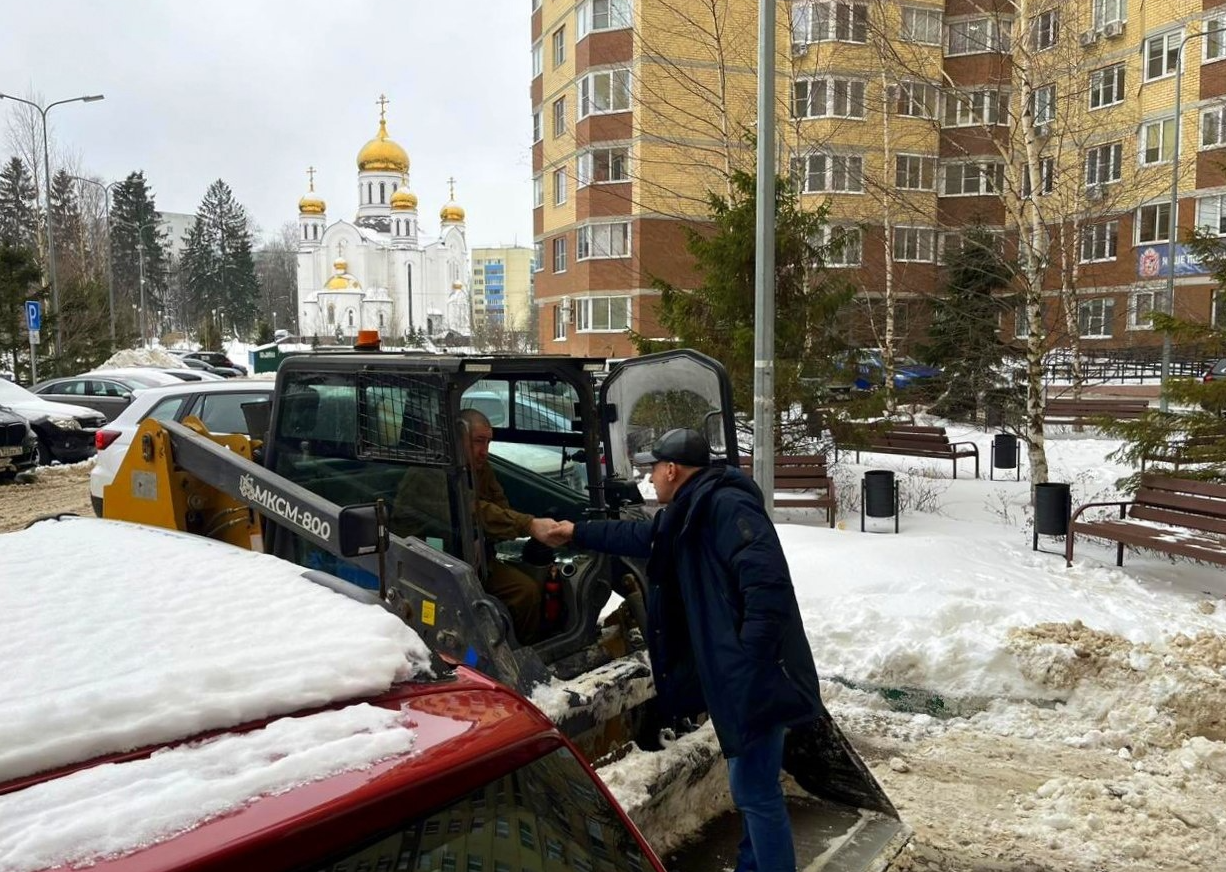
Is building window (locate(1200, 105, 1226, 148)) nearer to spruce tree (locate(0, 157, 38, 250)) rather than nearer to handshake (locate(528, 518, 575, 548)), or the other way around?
handshake (locate(528, 518, 575, 548))

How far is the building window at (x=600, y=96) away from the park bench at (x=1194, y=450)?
92.9ft

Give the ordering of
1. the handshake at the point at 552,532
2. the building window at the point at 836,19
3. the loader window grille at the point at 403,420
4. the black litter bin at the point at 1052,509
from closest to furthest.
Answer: the loader window grille at the point at 403,420
the handshake at the point at 552,532
the black litter bin at the point at 1052,509
the building window at the point at 836,19

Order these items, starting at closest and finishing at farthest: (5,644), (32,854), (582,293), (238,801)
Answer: (32,854)
(238,801)
(5,644)
(582,293)

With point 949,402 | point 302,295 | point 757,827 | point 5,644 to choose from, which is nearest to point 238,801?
point 5,644

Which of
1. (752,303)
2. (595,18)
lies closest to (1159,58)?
(595,18)

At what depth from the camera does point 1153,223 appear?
38281 mm

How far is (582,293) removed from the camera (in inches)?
1531

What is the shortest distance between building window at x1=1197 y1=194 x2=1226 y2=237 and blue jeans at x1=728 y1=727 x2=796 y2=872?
3972 centimetres

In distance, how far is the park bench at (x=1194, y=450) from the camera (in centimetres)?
903

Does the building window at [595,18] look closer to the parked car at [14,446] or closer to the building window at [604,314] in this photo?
the building window at [604,314]

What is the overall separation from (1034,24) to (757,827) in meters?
11.5

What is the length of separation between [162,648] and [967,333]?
1629 cm

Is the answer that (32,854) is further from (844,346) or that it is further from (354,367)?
(844,346)

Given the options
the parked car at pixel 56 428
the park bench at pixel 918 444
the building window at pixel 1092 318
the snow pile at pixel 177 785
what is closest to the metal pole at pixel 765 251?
the park bench at pixel 918 444
